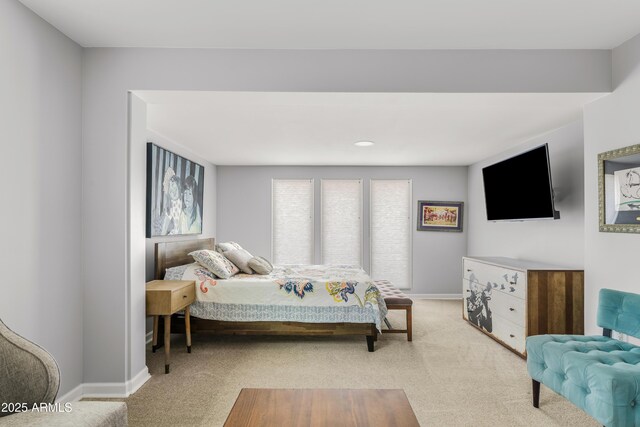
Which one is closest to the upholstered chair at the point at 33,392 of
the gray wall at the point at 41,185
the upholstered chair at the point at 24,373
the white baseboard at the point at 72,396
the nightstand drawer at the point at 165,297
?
the upholstered chair at the point at 24,373

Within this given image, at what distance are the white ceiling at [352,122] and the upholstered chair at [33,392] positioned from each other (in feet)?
6.45

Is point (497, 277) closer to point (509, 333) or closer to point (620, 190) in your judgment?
point (509, 333)

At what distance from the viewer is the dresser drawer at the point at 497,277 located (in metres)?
3.66

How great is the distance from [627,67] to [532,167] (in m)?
1.27

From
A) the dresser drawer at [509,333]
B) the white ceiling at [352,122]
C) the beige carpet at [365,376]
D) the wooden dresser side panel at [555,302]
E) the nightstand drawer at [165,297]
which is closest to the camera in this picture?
the beige carpet at [365,376]

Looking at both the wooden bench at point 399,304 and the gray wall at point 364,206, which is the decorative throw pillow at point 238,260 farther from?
the gray wall at point 364,206

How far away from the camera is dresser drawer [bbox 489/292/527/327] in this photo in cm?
362

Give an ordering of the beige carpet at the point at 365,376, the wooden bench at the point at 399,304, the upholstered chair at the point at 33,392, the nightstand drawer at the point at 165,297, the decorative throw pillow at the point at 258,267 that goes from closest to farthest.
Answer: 1. the upholstered chair at the point at 33,392
2. the beige carpet at the point at 365,376
3. the nightstand drawer at the point at 165,297
4. the wooden bench at the point at 399,304
5. the decorative throw pillow at the point at 258,267

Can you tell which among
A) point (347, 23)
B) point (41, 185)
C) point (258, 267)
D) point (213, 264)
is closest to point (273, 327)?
point (258, 267)

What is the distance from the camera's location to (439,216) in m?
6.69

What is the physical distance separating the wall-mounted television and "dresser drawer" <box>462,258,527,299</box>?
2.09 feet

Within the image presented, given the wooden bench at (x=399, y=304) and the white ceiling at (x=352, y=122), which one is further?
the wooden bench at (x=399, y=304)

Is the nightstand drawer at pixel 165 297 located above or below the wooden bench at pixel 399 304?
above

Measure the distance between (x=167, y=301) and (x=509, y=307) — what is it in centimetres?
331
